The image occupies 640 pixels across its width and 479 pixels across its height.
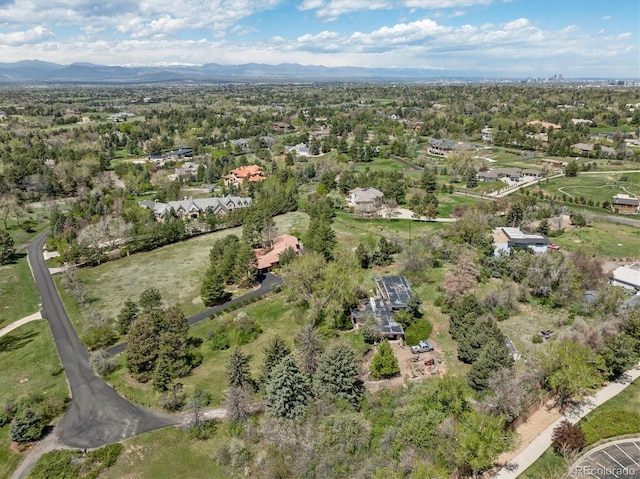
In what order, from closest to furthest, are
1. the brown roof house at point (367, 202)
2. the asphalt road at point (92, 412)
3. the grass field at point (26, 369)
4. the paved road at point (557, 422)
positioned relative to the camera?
the paved road at point (557, 422), the asphalt road at point (92, 412), the grass field at point (26, 369), the brown roof house at point (367, 202)

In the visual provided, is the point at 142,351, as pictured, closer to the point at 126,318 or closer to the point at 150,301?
the point at 150,301

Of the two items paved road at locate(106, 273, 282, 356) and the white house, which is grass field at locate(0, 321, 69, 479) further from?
the white house

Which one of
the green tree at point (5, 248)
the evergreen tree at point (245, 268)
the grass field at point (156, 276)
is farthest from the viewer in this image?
the green tree at point (5, 248)

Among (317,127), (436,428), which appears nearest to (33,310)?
(436,428)

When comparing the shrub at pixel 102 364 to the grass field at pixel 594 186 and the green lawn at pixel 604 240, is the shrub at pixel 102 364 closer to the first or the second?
the green lawn at pixel 604 240

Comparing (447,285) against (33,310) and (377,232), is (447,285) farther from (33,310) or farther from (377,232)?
(33,310)

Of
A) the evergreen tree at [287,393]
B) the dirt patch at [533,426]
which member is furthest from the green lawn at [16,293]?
the dirt patch at [533,426]

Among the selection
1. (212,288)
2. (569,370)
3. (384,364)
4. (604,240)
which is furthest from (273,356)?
(604,240)
